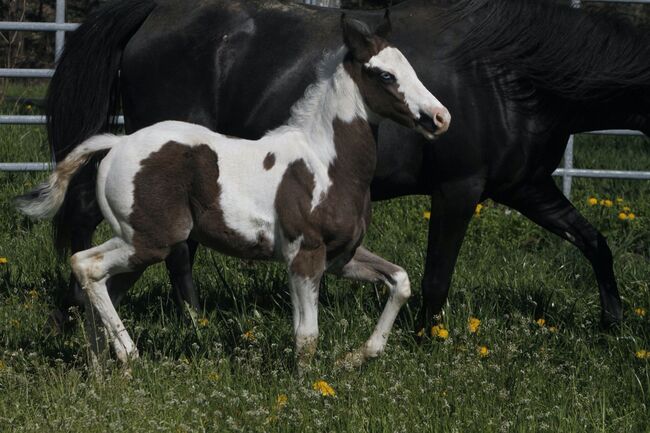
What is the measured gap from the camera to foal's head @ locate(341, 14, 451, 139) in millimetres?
4059

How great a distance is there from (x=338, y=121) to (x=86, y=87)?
57.7 inches

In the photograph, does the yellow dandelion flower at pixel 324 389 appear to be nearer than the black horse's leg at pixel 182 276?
Yes

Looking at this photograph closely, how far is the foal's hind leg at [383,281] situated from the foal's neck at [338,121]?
1.44ft

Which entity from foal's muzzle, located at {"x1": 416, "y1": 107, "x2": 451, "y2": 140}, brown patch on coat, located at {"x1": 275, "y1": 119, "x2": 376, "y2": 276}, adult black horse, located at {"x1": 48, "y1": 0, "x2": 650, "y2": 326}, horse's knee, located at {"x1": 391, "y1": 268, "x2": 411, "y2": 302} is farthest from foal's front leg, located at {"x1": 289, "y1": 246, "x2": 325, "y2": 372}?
adult black horse, located at {"x1": 48, "y1": 0, "x2": 650, "y2": 326}

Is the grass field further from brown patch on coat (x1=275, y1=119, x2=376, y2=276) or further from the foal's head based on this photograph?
the foal's head

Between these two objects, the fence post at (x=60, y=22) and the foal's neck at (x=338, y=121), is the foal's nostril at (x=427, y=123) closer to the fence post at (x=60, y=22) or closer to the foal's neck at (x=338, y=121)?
the foal's neck at (x=338, y=121)

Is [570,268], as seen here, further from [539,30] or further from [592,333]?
[539,30]

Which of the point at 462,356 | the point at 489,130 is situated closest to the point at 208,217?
the point at 462,356

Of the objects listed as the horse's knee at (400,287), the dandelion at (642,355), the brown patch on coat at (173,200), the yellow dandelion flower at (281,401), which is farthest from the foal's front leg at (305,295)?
the dandelion at (642,355)

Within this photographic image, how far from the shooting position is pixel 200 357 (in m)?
4.49

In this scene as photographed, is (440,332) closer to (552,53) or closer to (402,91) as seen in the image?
(402,91)

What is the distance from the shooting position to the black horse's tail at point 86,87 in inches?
202

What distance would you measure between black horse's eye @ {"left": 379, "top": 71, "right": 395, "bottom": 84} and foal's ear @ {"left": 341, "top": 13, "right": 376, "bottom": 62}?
8cm

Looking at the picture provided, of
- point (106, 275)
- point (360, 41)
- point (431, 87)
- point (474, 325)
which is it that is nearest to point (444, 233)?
point (474, 325)
